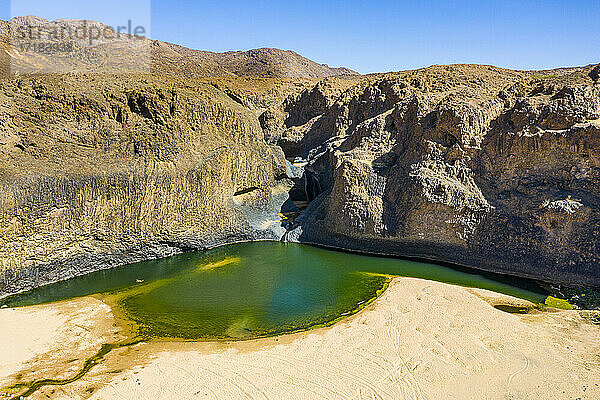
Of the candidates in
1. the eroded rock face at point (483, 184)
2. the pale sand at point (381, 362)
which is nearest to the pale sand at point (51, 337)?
the pale sand at point (381, 362)

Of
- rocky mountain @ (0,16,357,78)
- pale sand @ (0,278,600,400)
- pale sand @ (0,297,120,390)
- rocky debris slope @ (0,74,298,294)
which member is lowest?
pale sand @ (0,297,120,390)

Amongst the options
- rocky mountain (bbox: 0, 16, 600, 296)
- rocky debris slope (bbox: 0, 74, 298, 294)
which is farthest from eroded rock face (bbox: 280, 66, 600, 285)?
rocky debris slope (bbox: 0, 74, 298, 294)

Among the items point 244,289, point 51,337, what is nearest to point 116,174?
point 244,289

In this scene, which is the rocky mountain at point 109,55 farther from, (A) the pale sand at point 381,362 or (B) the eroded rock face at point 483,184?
(A) the pale sand at point 381,362

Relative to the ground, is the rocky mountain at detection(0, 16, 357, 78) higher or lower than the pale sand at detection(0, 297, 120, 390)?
higher

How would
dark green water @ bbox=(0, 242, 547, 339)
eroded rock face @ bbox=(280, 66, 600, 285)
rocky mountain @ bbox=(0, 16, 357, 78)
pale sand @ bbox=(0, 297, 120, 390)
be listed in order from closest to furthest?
1. pale sand @ bbox=(0, 297, 120, 390)
2. dark green water @ bbox=(0, 242, 547, 339)
3. eroded rock face @ bbox=(280, 66, 600, 285)
4. rocky mountain @ bbox=(0, 16, 357, 78)

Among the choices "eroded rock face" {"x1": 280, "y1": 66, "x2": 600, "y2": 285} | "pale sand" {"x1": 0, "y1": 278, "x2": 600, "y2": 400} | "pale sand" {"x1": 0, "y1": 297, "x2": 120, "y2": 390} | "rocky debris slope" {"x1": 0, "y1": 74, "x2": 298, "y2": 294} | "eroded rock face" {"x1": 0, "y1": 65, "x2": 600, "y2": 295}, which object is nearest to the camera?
"pale sand" {"x1": 0, "y1": 278, "x2": 600, "y2": 400}

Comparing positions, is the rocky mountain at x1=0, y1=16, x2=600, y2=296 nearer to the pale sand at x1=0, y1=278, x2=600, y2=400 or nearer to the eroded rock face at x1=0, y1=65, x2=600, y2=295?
the eroded rock face at x1=0, y1=65, x2=600, y2=295

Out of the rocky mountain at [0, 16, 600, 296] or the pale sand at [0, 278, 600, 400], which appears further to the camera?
the rocky mountain at [0, 16, 600, 296]
